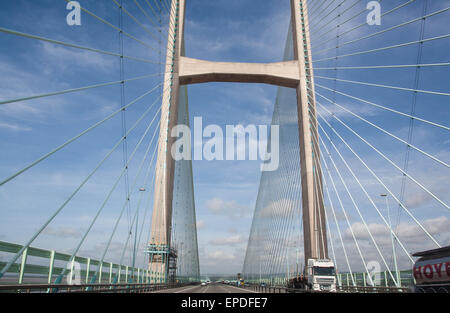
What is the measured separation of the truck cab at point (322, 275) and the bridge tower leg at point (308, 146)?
4.34 ft

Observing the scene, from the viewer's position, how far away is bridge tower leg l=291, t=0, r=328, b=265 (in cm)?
2225

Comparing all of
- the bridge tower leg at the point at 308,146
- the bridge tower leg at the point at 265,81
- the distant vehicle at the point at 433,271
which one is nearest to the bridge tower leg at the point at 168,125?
the bridge tower leg at the point at 265,81

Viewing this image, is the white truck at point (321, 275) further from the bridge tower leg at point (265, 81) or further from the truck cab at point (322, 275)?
the bridge tower leg at point (265, 81)

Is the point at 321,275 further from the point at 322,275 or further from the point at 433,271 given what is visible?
the point at 433,271

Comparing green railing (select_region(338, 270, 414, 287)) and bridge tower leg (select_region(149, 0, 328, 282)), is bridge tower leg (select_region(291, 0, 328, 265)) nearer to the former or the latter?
bridge tower leg (select_region(149, 0, 328, 282))

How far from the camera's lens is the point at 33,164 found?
9180mm

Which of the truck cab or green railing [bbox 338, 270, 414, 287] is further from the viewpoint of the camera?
the truck cab

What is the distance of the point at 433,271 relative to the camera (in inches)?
452

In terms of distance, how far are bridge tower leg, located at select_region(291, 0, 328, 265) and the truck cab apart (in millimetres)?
1323

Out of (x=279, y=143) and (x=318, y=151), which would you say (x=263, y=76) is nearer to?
(x=318, y=151)

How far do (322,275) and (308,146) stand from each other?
8.63 metres

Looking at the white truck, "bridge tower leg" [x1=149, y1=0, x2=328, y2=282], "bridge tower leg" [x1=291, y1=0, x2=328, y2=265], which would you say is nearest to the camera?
"bridge tower leg" [x1=291, y1=0, x2=328, y2=265]

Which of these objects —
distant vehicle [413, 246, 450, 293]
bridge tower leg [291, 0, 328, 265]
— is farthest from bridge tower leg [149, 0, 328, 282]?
distant vehicle [413, 246, 450, 293]
